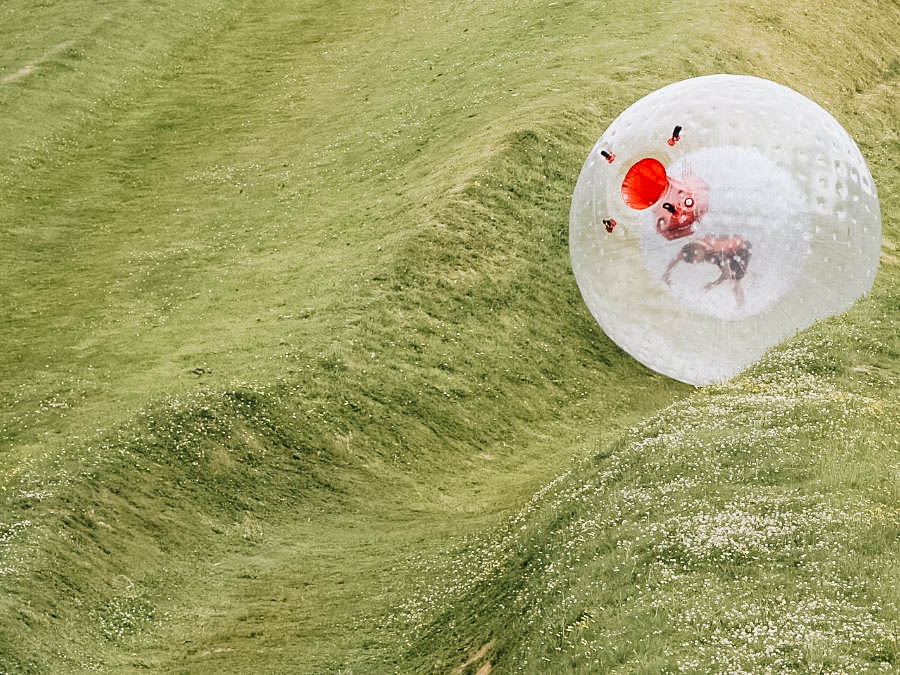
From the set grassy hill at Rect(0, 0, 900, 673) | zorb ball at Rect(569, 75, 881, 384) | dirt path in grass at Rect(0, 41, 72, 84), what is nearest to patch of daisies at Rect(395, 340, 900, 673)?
grassy hill at Rect(0, 0, 900, 673)

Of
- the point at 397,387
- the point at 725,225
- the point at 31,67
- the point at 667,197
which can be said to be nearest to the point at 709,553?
the point at 725,225

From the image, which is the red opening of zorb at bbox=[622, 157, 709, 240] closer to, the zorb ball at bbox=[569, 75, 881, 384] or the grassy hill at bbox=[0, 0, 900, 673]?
the zorb ball at bbox=[569, 75, 881, 384]

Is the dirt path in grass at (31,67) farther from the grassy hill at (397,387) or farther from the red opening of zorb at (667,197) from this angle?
the red opening of zorb at (667,197)

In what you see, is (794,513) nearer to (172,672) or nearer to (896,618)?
(896,618)

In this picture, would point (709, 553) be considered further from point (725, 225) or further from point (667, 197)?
point (667, 197)

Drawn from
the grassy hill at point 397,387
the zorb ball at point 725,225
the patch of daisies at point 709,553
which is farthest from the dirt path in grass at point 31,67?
the patch of daisies at point 709,553
